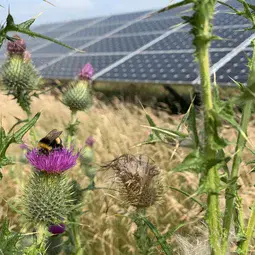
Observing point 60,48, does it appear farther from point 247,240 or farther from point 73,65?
point 247,240

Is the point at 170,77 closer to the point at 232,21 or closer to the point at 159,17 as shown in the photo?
the point at 232,21

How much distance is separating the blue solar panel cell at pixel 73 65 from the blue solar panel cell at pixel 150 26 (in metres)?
1.55

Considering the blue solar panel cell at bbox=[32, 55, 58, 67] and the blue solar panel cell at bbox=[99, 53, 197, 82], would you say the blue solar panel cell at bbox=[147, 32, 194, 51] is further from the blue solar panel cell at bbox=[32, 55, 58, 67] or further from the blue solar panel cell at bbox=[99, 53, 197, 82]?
the blue solar panel cell at bbox=[32, 55, 58, 67]

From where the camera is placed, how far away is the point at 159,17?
11.9m

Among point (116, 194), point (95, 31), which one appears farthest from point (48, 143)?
point (95, 31)

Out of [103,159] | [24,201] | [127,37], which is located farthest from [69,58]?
[24,201]

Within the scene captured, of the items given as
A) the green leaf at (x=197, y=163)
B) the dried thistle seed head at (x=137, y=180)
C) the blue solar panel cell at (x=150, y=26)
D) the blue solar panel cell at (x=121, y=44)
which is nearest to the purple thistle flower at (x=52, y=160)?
the dried thistle seed head at (x=137, y=180)

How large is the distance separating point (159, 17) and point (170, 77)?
5132 mm

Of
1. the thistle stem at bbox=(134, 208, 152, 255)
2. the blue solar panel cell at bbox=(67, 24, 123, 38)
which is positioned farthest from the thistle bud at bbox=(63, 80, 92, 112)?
the blue solar panel cell at bbox=(67, 24, 123, 38)

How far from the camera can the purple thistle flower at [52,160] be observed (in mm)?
1773

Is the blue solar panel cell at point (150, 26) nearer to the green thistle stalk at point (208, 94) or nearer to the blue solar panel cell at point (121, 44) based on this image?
the blue solar panel cell at point (121, 44)

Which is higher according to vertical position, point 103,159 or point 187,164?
point 187,164

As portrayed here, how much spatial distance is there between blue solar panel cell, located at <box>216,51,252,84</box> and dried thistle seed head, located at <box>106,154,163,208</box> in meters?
4.16

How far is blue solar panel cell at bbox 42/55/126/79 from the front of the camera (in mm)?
9102
